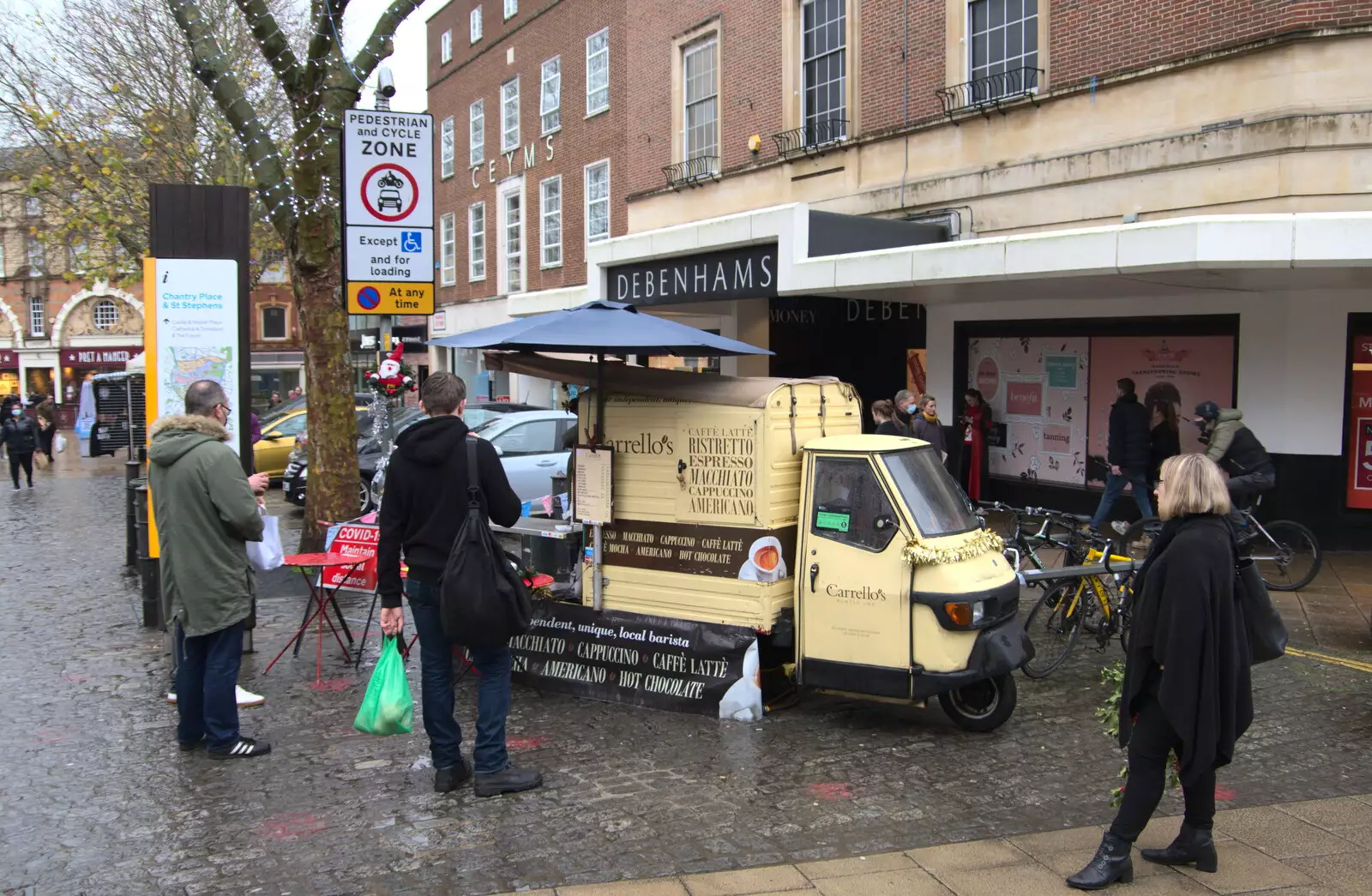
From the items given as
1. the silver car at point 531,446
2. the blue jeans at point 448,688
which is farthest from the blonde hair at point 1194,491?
the silver car at point 531,446

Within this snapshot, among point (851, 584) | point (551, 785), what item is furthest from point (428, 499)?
point (851, 584)

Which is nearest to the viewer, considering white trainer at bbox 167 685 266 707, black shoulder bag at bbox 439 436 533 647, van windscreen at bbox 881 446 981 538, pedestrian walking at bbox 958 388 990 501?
black shoulder bag at bbox 439 436 533 647

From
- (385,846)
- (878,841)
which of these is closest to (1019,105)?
(878,841)

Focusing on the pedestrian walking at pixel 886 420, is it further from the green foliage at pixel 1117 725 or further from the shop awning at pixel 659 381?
the green foliage at pixel 1117 725

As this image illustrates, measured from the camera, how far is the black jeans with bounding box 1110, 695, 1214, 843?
4.09 meters

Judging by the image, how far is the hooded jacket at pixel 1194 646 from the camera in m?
3.95

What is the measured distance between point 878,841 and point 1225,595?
1754 millimetres

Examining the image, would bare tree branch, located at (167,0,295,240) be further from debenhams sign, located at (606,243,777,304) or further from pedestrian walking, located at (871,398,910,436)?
debenhams sign, located at (606,243,777,304)

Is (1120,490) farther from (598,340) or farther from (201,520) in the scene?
(201,520)

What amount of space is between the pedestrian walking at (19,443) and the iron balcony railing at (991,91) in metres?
18.1

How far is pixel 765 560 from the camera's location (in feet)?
20.5

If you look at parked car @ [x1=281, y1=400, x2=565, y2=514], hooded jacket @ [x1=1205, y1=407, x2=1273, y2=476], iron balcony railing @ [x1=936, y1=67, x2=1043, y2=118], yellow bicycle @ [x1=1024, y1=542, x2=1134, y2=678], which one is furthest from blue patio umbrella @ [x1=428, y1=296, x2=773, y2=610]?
iron balcony railing @ [x1=936, y1=67, x2=1043, y2=118]

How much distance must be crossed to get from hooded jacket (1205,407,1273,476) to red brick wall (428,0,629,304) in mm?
15289

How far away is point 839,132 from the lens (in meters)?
16.3
